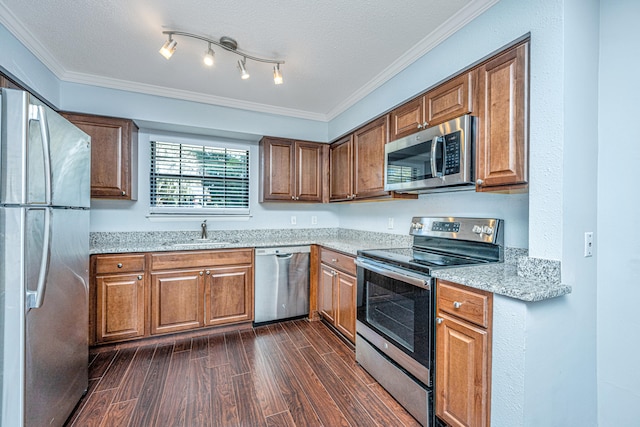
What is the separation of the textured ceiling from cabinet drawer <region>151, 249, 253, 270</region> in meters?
1.73

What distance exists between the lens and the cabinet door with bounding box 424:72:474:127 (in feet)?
5.68

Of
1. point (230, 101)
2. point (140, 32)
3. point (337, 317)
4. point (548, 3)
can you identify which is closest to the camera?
point (548, 3)

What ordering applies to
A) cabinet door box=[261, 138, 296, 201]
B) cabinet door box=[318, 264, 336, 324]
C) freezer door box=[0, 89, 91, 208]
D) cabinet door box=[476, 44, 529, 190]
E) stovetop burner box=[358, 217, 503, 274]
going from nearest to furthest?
freezer door box=[0, 89, 91, 208] → cabinet door box=[476, 44, 529, 190] → stovetop burner box=[358, 217, 503, 274] → cabinet door box=[318, 264, 336, 324] → cabinet door box=[261, 138, 296, 201]

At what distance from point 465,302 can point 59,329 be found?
2225 millimetres

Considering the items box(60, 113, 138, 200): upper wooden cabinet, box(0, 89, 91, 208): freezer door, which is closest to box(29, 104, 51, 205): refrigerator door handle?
box(0, 89, 91, 208): freezer door

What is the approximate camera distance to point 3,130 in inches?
48.4

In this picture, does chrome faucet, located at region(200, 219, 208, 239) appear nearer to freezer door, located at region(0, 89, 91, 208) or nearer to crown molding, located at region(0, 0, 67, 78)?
freezer door, located at region(0, 89, 91, 208)

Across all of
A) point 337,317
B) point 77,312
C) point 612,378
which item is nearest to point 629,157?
point 612,378

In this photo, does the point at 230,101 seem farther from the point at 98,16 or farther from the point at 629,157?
the point at 629,157

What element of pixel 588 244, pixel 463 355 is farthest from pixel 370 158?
pixel 463 355

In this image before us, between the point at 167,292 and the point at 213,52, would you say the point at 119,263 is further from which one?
the point at 213,52

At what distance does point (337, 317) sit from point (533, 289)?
6.20 ft

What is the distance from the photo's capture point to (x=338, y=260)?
2797 mm

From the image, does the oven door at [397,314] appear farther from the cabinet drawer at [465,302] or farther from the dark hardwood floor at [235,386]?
the dark hardwood floor at [235,386]
